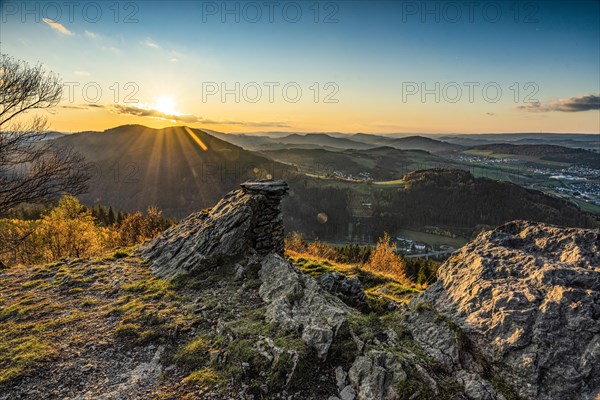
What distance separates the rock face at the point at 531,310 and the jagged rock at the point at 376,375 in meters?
1.33

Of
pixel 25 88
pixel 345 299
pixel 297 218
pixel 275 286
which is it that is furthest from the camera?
pixel 297 218

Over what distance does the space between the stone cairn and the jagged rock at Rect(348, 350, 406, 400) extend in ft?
33.9

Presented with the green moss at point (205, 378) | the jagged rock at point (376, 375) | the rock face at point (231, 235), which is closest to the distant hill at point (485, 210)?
the rock face at point (231, 235)

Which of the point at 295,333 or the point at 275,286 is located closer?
the point at 295,333

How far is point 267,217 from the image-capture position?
1761 centimetres

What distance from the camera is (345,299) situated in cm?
1350

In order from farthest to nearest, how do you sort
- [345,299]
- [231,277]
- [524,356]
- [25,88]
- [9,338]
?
[25,88]
[231,277]
[345,299]
[9,338]
[524,356]

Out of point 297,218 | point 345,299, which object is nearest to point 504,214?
point 297,218

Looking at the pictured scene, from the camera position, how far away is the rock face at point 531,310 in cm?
634

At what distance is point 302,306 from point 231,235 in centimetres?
707

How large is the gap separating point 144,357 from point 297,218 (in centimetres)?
17928

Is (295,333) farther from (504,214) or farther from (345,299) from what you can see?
(504,214)

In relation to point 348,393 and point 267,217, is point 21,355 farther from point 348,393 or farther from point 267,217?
point 267,217

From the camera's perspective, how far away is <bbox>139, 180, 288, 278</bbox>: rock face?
15.8 metres
